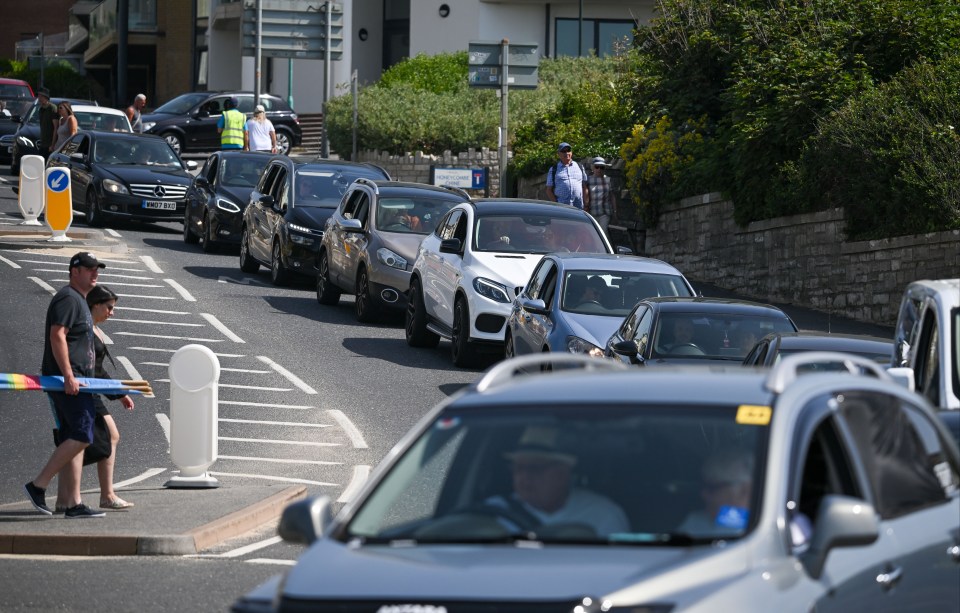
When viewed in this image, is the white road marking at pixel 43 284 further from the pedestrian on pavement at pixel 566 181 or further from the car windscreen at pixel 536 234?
the pedestrian on pavement at pixel 566 181

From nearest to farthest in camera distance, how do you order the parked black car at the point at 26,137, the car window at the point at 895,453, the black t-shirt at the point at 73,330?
1. the car window at the point at 895,453
2. the black t-shirt at the point at 73,330
3. the parked black car at the point at 26,137

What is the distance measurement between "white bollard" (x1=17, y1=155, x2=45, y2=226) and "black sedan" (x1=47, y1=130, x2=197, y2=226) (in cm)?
162

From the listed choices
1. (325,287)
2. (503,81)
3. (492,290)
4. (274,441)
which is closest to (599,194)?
(503,81)

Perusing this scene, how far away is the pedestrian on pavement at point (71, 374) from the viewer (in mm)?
10852

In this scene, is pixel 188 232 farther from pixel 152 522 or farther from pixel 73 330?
pixel 152 522

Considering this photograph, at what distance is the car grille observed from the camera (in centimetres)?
3102

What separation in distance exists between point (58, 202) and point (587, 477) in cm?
2219

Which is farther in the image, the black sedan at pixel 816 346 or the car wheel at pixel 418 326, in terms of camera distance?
the car wheel at pixel 418 326

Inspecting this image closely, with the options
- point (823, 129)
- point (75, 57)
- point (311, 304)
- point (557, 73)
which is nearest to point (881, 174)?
point (823, 129)

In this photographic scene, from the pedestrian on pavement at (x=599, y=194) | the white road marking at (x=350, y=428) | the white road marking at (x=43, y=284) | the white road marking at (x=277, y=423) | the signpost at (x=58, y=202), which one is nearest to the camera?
the white road marking at (x=350, y=428)

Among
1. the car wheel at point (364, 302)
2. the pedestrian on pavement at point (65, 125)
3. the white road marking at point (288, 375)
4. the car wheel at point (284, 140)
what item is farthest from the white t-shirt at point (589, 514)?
the car wheel at point (284, 140)

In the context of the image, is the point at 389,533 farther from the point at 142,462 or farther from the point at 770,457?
the point at 142,462

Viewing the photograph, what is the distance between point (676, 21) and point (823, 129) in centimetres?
779

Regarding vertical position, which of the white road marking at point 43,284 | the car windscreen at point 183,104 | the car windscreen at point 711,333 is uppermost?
the car windscreen at point 183,104
